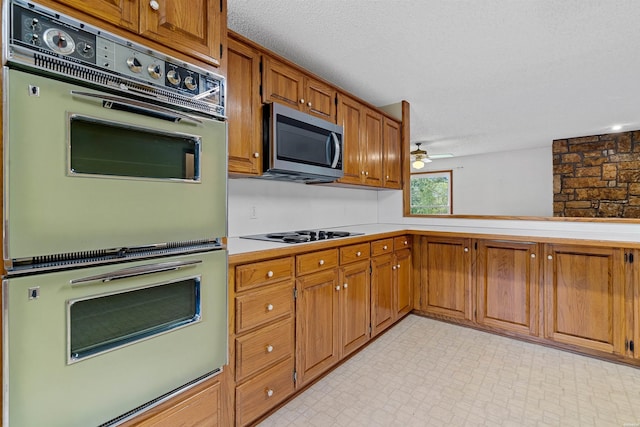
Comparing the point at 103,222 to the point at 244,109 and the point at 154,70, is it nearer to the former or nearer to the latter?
the point at 154,70

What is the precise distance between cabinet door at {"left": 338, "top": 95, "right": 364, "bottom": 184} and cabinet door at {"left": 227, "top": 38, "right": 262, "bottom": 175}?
87 cm

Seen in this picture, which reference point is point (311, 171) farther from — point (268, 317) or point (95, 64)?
point (95, 64)

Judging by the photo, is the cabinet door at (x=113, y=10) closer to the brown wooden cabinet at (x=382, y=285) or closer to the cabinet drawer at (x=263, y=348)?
the cabinet drawer at (x=263, y=348)

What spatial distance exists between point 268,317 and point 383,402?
2.86 ft

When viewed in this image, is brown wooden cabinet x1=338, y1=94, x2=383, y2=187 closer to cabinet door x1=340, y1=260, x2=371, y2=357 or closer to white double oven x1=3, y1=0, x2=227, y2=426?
cabinet door x1=340, y1=260, x2=371, y2=357

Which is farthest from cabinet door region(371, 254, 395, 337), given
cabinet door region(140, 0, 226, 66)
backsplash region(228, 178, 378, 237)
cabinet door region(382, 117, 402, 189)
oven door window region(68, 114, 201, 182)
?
cabinet door region(140, 0, 226, 66)

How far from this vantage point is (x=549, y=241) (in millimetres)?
2332

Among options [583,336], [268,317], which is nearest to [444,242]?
[583,336]

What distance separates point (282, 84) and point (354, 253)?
1.29 meters

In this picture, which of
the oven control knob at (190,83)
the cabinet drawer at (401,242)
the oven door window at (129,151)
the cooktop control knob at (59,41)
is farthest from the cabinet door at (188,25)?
the cabinet drawer at (401,242)

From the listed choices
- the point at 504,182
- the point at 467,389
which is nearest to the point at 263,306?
the point at 467,389

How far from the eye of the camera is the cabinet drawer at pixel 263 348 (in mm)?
1495

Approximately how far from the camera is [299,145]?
2.11m

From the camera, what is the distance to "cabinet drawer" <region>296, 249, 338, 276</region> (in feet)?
5.99
